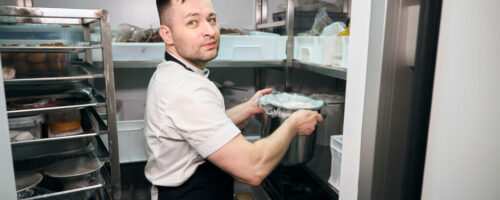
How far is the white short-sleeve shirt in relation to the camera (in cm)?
98

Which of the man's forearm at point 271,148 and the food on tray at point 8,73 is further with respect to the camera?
the food on tray at point 8,73

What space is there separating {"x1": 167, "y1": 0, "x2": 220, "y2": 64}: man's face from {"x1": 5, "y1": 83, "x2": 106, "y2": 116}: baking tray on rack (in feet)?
2.36

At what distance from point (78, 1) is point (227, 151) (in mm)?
2005

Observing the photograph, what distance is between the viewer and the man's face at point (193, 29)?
3.66ft

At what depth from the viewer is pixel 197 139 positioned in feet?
3.27

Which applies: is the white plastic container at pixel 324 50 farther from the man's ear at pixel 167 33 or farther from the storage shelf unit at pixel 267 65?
the man's ear at pixel 167 33

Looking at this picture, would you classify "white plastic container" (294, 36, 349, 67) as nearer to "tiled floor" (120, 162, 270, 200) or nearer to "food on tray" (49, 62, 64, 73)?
"tiled floor" (120, 162, 270, 200)

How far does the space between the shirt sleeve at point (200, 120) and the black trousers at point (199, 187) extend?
20cm

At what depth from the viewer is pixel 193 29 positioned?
3.72 ft

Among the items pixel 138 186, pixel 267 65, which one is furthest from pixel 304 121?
pixel 138 186

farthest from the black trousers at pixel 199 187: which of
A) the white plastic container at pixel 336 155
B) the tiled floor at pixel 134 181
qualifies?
the tiled floor at pixel 134 181

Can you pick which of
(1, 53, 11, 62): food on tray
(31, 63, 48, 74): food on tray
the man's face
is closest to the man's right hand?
the man's face

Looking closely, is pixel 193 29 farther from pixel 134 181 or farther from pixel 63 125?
pixel 134 181

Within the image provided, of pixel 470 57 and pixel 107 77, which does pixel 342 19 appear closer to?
pixel 107 77
